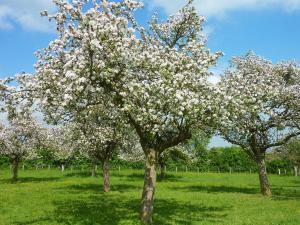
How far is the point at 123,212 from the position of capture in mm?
28391

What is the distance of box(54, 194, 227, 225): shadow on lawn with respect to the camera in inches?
975

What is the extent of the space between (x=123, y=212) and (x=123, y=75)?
11479 mm

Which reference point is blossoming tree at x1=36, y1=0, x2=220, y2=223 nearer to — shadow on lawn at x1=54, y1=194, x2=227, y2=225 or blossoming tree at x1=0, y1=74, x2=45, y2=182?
shadow on lawn at x1=54, y1=194, x2=227, y2=225

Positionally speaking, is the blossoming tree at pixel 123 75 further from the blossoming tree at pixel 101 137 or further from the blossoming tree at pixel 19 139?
the blossoming tree at pixel 19 139

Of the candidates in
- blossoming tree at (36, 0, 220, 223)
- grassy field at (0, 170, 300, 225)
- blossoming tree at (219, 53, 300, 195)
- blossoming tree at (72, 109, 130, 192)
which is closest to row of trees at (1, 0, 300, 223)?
blossoming tree at (36, 0, 220, 223)

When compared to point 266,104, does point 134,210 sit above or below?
below

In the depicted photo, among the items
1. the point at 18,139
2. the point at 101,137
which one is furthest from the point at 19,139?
the point at 101,137

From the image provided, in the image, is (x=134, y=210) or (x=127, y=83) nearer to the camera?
(x=127, y=83)

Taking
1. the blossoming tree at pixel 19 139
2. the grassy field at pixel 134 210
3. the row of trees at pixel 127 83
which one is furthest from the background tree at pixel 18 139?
the row of trees at pixel 127 83

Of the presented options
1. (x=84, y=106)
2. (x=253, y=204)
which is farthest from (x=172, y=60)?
(x=253, y=204)

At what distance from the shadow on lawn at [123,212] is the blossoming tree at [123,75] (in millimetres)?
2401

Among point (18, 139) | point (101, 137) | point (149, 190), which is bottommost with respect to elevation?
point (149, 190)

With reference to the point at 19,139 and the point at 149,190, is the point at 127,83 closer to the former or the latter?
the point at 149,190

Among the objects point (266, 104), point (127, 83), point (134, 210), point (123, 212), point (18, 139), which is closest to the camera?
point (127, 83)
